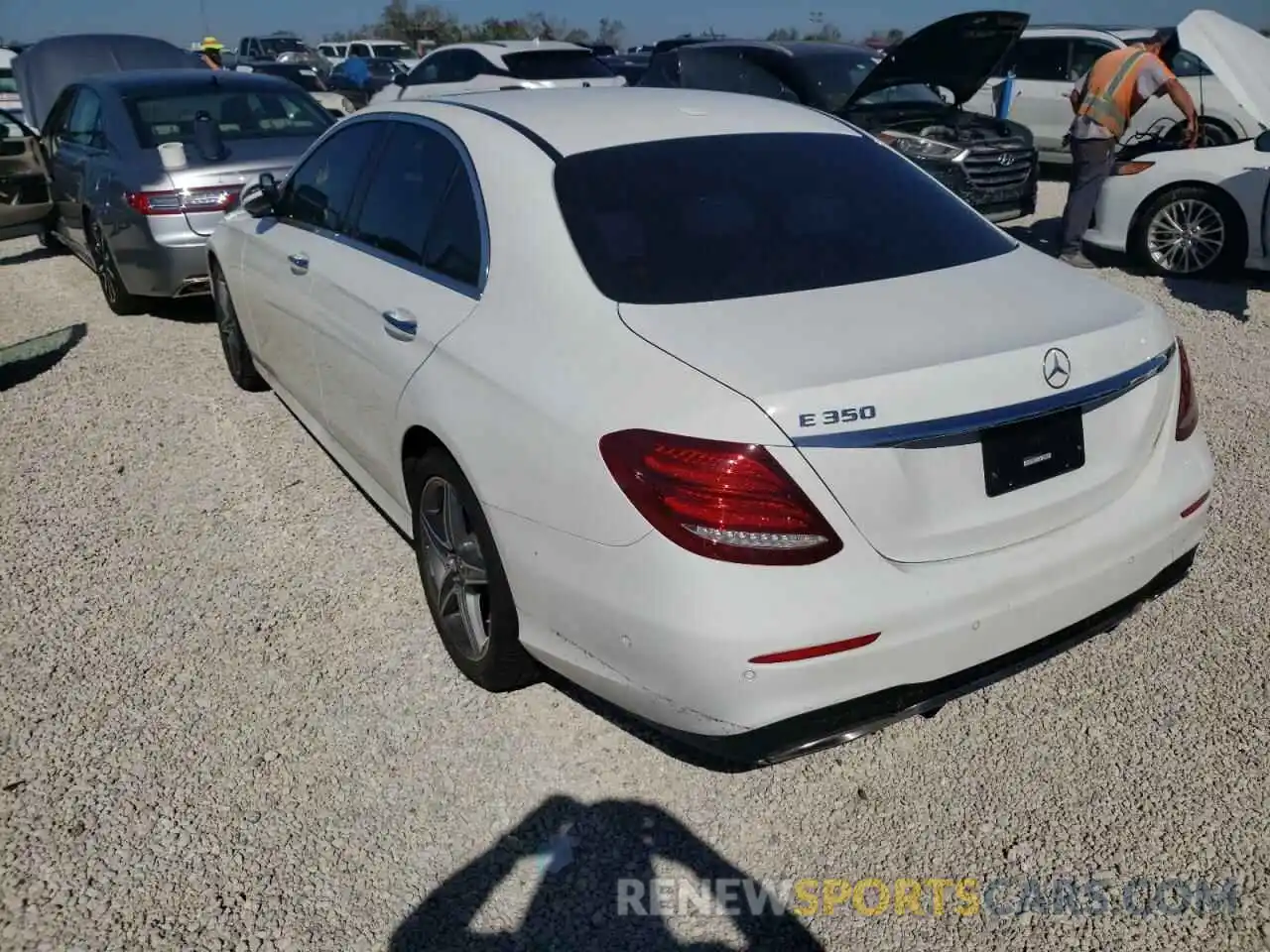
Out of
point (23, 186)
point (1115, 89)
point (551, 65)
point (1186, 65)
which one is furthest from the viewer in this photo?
point (551, 65)

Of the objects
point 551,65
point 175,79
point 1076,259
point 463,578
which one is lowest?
point 1076,259

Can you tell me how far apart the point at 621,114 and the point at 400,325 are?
95 centimetres

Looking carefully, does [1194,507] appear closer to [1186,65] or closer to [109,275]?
[109,275]

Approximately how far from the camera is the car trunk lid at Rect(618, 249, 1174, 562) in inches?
80.1

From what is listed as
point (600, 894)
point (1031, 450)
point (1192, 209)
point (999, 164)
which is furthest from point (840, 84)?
point (600, 894)

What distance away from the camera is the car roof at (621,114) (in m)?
2.98

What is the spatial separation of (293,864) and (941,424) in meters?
1.79

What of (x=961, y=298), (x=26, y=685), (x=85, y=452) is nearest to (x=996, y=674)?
(x=961, y=298)

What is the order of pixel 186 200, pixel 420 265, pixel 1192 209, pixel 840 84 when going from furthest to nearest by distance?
1. pixel 840 84
2. pixel 1192 209
3. pixel 186 200
4. pixel 420 265

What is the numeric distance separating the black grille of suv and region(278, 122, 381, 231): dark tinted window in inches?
244

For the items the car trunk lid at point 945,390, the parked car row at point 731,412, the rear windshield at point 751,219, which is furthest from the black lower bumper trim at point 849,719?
the rear windshield at point 751,219

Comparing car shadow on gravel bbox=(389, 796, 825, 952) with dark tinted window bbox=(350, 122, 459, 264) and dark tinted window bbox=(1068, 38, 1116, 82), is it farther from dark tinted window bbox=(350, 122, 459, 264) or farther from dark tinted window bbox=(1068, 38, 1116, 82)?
dark tinted window bbox=(1068, 38, 1116, 82)

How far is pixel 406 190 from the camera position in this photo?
3350 mm

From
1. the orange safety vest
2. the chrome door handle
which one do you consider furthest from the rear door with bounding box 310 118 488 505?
the orange safety vest
